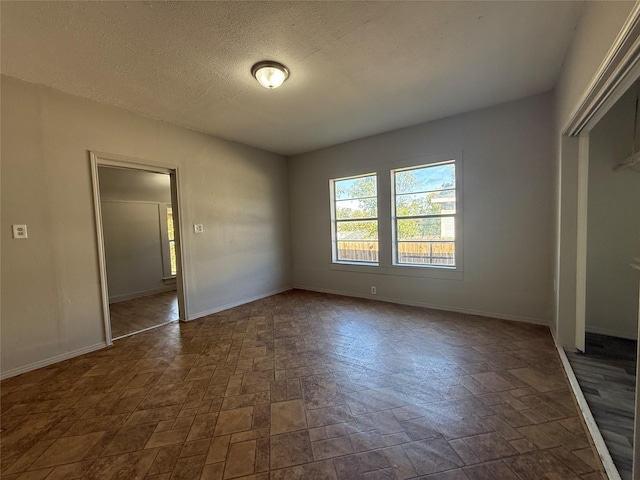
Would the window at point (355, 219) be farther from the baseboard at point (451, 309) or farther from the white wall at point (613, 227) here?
the white wall at point (613, 227)

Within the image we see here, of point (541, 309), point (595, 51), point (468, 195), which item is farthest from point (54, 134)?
point (541, 309)

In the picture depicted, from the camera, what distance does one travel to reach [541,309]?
3129 mm

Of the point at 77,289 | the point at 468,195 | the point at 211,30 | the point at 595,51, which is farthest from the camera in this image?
the point at 468,195

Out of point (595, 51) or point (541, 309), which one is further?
point (541, 309)

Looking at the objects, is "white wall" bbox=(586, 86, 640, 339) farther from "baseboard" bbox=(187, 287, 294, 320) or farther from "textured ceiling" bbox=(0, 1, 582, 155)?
"baseboard" bbox=(187, 287, 294, 320)

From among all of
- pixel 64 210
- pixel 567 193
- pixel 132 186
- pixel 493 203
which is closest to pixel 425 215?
pixel 493 203

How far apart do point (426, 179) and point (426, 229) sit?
741mm

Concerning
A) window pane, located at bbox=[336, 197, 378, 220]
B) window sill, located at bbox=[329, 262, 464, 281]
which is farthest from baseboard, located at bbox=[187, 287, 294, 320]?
window pane, located at bbox=[336, 197, 378, 220]

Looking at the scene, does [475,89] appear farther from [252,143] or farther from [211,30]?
[252,143]

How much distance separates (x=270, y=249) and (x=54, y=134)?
3.19 m

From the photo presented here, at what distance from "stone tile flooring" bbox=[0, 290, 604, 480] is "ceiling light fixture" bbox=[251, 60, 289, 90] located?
8.51ft

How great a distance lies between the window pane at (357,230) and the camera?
4.49 m

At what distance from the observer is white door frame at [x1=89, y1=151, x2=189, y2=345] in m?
2.93

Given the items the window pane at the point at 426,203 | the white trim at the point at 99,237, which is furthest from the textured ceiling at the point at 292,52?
the window pane at the point at 426,203
